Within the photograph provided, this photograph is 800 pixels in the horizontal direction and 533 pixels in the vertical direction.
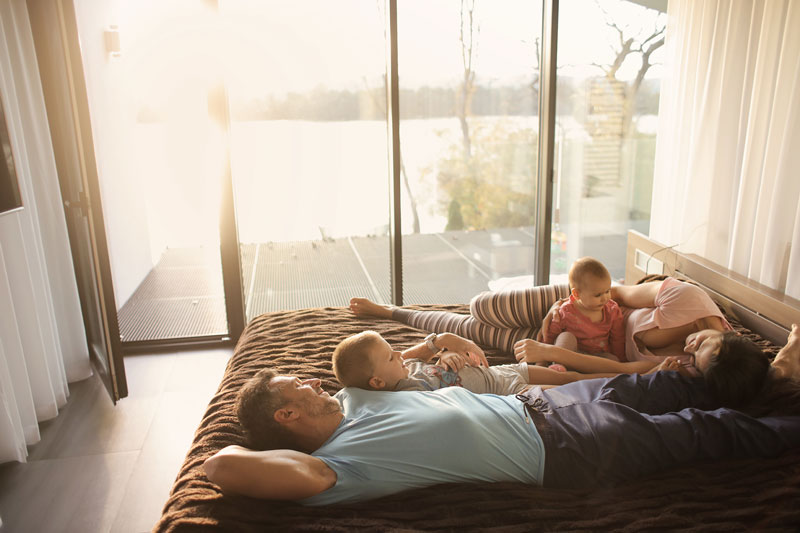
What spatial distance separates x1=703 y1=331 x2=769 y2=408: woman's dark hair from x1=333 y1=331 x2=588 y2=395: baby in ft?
A: 1.30

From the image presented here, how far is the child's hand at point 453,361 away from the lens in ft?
6.09

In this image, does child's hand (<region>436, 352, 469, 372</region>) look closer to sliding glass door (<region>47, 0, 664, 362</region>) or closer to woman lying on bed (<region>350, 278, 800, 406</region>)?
woman lying on bed (<region>350, 278, 800, 406</region>)

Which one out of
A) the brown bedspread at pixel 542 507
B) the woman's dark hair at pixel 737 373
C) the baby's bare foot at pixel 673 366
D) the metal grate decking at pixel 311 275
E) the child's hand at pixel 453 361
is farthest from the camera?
the metal grate decking at pixel 311 275

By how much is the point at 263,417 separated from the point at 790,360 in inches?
58.9

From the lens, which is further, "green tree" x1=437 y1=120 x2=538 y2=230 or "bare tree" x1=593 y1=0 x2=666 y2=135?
"green tree" x1=437 y1=120 x2=538 y2=230

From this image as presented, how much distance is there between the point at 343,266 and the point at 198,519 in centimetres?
245

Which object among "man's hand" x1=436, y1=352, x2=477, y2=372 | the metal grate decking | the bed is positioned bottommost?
the metal grate decking

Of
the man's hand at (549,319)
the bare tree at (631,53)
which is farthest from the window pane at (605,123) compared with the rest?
the man's hand at (549,319)

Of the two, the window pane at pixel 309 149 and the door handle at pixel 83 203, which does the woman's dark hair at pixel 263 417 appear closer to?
the door handle at pixel 83 203

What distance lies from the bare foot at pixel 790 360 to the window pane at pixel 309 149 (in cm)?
231

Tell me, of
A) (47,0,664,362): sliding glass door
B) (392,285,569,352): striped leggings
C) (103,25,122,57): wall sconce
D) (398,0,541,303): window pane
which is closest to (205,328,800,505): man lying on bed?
(392,285,569,352): striped leggings

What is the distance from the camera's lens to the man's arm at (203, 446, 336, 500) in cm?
128

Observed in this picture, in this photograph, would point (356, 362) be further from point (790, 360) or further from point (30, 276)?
point (30, 276)

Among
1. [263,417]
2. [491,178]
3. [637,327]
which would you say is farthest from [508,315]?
[491,178]
